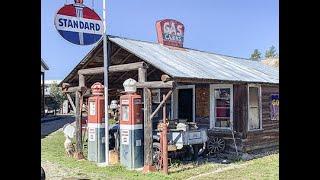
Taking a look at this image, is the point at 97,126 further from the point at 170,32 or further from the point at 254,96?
the point at 254,96

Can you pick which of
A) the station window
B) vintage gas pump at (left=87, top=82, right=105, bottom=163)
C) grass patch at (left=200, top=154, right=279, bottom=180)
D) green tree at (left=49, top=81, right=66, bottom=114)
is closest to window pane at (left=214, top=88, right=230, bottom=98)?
the station window

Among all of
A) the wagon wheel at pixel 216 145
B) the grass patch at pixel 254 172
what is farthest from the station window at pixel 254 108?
the grass patch at pixel 254 172

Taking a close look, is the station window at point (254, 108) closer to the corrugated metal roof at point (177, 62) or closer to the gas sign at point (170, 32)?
the corrugated metal roof at point (177, 62)

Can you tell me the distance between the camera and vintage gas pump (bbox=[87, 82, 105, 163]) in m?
11.9

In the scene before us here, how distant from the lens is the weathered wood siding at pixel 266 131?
47.2 ft

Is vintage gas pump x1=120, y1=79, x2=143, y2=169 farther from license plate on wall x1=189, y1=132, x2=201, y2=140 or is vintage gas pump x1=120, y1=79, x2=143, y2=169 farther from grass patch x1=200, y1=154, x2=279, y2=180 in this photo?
grass patch x1=200, y1=154, x2=279, y2=180

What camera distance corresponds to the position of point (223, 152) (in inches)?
540

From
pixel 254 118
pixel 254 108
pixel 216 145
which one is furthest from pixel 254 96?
pixel 216 145

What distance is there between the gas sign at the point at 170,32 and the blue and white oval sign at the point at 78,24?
4313 millimetres

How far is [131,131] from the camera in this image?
34.7 feet

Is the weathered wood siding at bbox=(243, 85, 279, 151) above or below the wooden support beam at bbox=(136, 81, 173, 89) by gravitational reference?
below

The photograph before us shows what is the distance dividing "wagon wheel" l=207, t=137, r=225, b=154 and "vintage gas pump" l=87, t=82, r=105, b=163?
388cm
